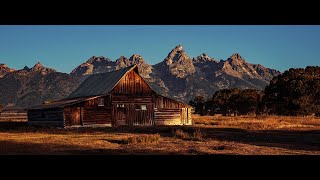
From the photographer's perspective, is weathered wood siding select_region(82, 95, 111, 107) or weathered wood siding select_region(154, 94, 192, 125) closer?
weathered wood siding select_region(82, 95, 111, 107)

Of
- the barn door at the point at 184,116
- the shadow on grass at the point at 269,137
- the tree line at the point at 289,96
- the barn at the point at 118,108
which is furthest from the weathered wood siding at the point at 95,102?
the tree line at the point at 289,96

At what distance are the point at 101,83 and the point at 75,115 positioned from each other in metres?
9.40

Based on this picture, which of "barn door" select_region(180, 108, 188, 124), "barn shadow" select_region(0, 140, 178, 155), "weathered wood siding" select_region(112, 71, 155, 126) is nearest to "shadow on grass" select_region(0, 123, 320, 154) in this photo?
"barn shadow" select_region(0, 140, 178, 155)

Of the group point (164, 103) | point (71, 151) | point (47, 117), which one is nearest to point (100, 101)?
point (47, 117)

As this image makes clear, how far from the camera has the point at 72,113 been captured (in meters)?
39.8

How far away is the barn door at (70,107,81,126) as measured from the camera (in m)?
39.7

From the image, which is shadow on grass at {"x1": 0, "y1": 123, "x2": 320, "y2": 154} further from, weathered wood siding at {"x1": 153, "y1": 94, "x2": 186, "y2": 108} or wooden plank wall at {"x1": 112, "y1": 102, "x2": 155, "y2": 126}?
weathered wood siding at {"x1": 153, "y1": 94, "x2": 186, "y2": 108}

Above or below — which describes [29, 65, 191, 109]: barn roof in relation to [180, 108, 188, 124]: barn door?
above

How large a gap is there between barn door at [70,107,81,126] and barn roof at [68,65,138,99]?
15.0 ft

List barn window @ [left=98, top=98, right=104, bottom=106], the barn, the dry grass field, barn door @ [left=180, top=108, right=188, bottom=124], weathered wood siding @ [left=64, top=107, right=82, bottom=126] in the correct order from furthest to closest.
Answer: barn door @ [left=180, top=108, right=188, bottom=124]
barn window @ [left=98, top=98, right=104, bottom=106]
the barn
weathered wood siding @ [left=64, top=107, right=82, bottom=126]
the dry grass field

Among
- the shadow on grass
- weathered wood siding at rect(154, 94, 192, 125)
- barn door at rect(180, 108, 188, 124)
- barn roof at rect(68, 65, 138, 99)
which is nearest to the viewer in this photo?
the shadow on grass

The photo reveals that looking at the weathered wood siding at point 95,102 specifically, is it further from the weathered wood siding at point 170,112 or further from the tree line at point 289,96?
the tree line at point 289,96
